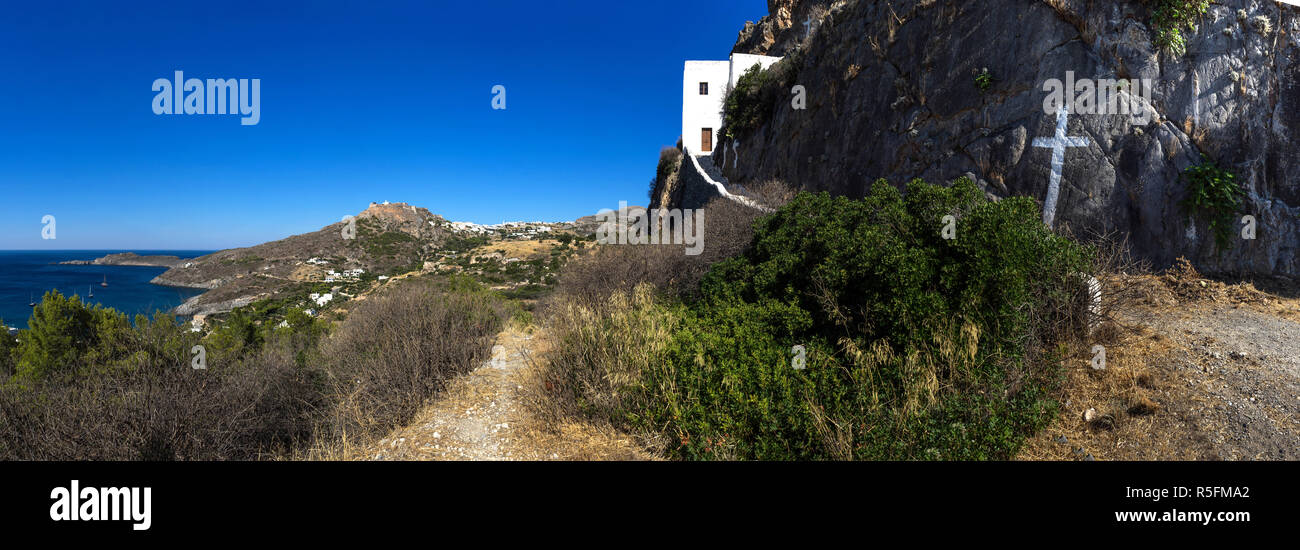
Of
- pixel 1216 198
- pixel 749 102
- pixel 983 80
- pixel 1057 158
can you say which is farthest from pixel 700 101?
pixel 1216 198

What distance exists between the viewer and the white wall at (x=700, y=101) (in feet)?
80.6

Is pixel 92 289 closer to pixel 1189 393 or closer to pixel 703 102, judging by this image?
pixel 703 102

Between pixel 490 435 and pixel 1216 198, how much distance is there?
458 inches

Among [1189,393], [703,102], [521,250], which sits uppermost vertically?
[703,102]

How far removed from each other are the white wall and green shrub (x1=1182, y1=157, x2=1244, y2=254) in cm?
1860

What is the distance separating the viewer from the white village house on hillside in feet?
80.5

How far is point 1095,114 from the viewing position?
8.68m

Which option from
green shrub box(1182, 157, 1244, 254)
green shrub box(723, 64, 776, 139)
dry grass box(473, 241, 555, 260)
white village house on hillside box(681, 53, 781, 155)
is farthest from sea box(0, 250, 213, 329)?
green shrub box(1182, 157, 1244, 254)

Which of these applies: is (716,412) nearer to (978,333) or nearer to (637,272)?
(978,333)

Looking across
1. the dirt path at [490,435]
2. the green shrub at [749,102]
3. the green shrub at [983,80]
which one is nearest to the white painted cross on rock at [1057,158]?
the green shrub at [983,80]

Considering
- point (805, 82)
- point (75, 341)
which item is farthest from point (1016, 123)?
point (75, 341)

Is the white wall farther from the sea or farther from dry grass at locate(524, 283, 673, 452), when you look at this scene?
the sea
